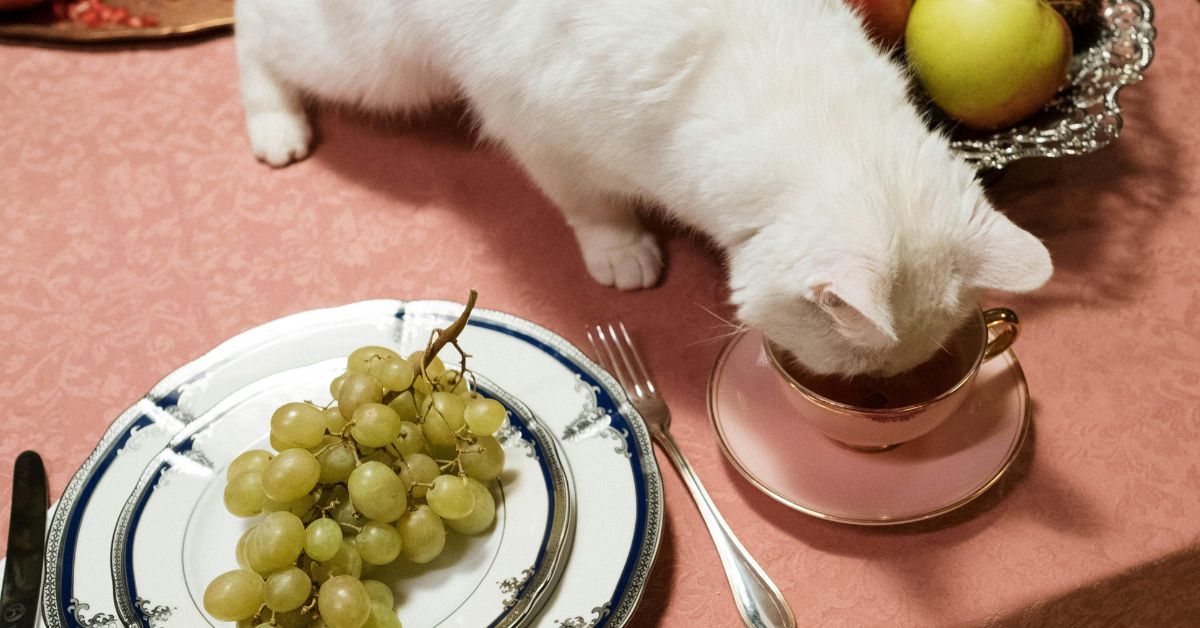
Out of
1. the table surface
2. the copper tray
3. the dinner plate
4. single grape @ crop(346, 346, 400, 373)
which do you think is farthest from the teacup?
the copper tray

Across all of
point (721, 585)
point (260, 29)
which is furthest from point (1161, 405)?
point (260, 29)

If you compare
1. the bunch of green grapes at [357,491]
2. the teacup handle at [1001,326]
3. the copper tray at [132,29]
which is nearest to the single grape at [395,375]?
the bunch of green grapes at [357,491]

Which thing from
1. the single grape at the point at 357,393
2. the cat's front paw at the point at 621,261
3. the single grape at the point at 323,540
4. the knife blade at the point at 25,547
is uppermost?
the single grape at the point at 357,393

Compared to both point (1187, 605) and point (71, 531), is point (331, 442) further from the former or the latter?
point (1187, 605)

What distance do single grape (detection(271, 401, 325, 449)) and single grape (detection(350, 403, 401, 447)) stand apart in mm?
32

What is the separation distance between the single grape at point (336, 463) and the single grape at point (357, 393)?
0.03 metres

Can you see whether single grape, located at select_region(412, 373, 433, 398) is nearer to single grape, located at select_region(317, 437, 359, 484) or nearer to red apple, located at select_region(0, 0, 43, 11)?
single grape, located at select_region(317, 437, 359, 484)

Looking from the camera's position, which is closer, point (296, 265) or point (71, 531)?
point (71, 531)

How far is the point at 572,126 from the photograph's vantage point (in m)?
0.86

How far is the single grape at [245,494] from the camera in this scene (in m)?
0.67

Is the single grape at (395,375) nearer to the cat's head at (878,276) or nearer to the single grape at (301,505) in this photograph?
the single grape at (301,505)

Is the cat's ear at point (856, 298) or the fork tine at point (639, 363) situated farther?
the fork tine at point (639, 363)

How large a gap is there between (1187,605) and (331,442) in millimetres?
750

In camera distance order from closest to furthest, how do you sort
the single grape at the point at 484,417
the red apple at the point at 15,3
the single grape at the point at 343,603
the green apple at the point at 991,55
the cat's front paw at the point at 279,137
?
1. the single grape at the point at 343,603
2. the single grape at the point at 484,417
3. the green apple at the point at 991,55
4. the cat's front paw at the point at 279,137
5. the red apple at the point at 15,3
